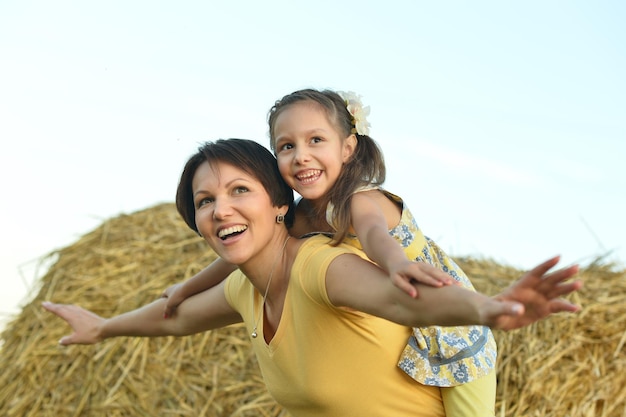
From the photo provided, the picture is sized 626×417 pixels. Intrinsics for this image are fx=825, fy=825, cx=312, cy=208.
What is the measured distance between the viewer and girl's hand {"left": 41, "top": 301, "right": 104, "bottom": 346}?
4.04 meters

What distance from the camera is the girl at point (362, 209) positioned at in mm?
2771

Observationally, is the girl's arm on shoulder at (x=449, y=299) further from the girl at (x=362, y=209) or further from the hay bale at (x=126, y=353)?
the hay bale at (x=126, y=353)

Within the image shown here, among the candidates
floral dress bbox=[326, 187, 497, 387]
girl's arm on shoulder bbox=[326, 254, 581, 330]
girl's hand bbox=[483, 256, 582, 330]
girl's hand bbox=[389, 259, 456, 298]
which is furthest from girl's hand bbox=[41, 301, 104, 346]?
girl's hand bbox=[483, 256, 582, 330]

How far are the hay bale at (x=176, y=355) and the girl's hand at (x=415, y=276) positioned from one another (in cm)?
258

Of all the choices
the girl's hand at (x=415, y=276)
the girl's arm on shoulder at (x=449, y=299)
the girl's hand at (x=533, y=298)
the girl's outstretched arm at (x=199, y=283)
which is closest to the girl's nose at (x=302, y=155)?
the girl's arm on shoulder at (x=449, y=299)

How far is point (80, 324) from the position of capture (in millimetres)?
4086

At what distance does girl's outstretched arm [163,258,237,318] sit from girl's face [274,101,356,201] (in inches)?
24.6

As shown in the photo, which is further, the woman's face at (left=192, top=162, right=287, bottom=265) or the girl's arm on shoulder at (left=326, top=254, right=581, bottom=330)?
the woman's face at (left=192, top=162, right=287, bottom=265)

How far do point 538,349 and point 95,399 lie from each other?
2711mm

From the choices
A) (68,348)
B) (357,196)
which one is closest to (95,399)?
(68,348)

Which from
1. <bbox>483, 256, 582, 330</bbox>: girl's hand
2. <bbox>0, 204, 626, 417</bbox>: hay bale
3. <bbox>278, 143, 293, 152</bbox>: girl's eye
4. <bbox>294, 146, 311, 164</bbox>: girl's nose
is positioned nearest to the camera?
<bbox>483, 256, 582, 330</bbox>: girl's hand

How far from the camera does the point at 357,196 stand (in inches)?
111

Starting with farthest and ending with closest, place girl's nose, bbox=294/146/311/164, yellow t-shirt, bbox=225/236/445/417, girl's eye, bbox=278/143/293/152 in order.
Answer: girl's eye, bbox=278/143/293/152
girl's nose, bbox=294/146/311/164
yellow t-shirt, bbox=225/236/445/417

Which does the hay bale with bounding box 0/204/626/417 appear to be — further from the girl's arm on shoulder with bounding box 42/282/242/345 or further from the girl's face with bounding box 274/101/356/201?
the girl's face with bounding box 274/101/356/201
